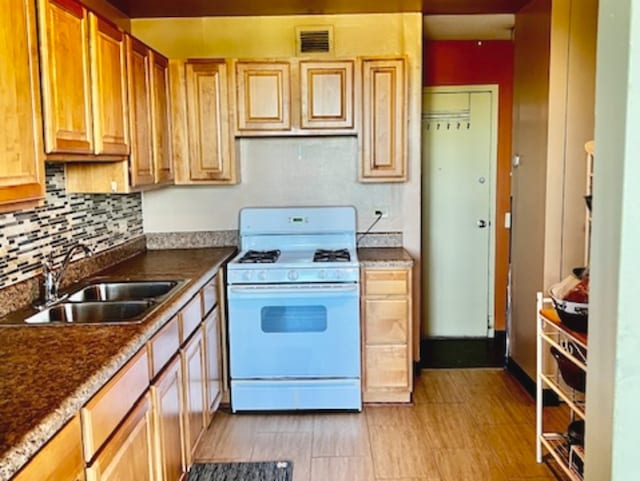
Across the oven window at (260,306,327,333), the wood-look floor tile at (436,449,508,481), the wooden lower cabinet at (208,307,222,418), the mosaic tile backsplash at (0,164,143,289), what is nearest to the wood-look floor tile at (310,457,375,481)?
the wood-look floor tile at (436,449,508,481)

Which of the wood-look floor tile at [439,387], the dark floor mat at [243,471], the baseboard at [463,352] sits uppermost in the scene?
the baseboard at [463,352]

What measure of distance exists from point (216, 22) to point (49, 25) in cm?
198

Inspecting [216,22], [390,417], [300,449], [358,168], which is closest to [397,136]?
[358,168]

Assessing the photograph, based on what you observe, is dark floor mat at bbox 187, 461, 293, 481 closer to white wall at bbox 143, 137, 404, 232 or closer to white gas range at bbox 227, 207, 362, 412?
white gas range at bbox 227, 207, 362, 412

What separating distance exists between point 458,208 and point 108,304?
10.5 ft

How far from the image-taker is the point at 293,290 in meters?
3.38

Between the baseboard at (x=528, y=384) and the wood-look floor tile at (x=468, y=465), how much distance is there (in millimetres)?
751

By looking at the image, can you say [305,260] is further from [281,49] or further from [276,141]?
[281,49]

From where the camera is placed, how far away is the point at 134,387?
1.95 m

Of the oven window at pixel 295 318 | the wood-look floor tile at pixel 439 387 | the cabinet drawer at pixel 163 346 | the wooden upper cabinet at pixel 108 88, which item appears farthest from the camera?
the wood-look floor tile at pixel 439 387

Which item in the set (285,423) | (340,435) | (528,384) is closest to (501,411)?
(528,384)

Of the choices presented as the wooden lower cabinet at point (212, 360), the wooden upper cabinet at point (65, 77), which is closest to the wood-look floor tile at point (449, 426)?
the wooden lower cabinet at point (212, 360)

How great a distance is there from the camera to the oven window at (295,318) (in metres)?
3.41

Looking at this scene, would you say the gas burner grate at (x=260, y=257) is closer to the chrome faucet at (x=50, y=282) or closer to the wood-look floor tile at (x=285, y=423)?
the wood-look floor tile at (x=285, y=423)
